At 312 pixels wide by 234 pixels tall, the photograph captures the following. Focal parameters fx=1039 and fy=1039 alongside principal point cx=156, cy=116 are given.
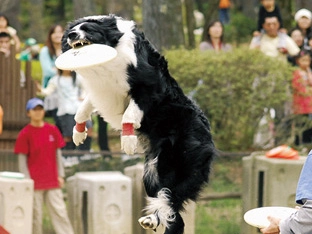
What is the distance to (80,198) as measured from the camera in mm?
10328

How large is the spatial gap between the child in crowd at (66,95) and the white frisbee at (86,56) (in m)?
5.90

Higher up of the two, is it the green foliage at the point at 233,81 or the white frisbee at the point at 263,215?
the green foliage at the point at 233,81

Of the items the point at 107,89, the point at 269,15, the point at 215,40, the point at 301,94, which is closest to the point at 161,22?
the point at 215,40

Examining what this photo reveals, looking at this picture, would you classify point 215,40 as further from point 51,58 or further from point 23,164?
point 23,164

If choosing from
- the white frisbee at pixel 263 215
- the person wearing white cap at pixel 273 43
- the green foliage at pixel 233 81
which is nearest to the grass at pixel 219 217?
the green foliage at pixel 233 81

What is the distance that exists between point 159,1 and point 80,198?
4947 mm

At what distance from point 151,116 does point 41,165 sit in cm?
399

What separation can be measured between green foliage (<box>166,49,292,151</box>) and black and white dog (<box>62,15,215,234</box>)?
18.0 feet

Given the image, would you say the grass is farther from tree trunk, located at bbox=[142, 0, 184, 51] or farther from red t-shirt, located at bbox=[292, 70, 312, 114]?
tree trunk, located at bbox=[142, 0, 184, 51]

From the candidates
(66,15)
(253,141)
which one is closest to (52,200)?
(253,141)

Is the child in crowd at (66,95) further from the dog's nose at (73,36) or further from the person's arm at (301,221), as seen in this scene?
the person's arm at (301,221)

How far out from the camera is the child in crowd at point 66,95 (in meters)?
12.1

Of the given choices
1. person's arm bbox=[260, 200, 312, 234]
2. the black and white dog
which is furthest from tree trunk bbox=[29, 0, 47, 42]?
person's arm bbox=[260, 200, 312, 234]

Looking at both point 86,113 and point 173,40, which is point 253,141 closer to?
point 173,40
